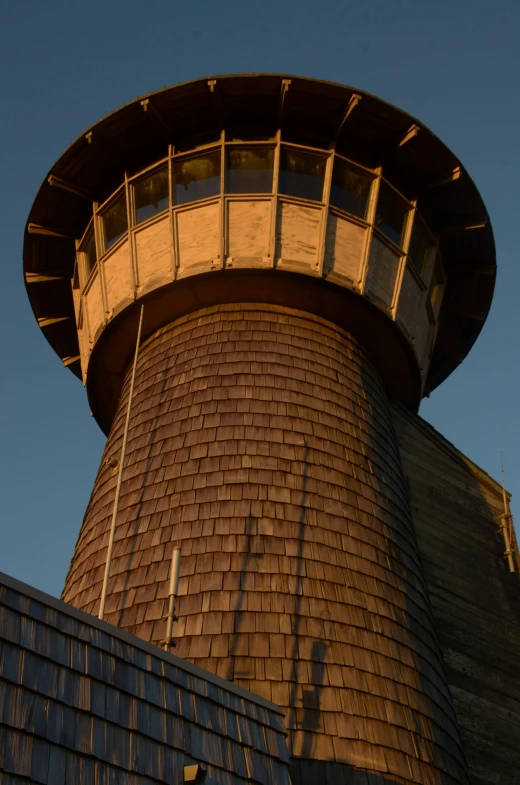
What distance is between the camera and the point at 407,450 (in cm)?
1447

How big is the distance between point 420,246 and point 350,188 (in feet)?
5.64

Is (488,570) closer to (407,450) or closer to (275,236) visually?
(407,450)

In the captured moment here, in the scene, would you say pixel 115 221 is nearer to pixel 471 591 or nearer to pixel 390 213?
pixel 390 213

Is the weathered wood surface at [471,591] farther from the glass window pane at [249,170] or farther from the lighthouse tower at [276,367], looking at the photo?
the glass window pane at [249,170]

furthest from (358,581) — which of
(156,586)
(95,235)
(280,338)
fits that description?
(95,235)

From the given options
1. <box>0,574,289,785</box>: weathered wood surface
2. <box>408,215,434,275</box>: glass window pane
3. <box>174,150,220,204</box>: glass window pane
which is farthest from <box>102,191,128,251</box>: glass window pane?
<box>0,574,289,785</box>: weathered wood surface

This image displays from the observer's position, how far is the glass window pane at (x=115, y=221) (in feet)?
48.0

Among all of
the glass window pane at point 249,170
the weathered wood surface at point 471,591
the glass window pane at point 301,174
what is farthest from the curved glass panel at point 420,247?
the glass window pane at point 249,170

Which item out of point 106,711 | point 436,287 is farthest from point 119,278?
point 106,711

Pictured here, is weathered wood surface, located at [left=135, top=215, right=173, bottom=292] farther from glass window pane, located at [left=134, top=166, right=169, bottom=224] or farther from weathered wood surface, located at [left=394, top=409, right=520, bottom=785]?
weathered wood surface, located at [left=394, top=409, right=520, bottom=785]

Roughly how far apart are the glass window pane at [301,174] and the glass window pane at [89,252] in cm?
346

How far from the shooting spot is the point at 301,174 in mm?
13867

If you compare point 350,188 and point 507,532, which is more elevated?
point 350,188

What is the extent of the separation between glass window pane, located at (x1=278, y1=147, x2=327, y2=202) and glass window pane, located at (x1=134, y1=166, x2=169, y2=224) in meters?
1.84
